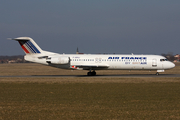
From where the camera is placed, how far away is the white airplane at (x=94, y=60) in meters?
38.7

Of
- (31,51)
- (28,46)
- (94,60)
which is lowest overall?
(94,60)

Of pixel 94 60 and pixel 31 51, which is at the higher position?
pixel 31 51

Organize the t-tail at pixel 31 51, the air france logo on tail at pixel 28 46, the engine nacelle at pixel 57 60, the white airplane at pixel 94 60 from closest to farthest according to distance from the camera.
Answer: the engine nacelle at pixel 57 60 → the white airplane at pixel 94 60 → the t-tail at pixel 31 51 → the air france logo on tail at pixel 28 46

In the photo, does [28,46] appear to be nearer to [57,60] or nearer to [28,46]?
[28,46]

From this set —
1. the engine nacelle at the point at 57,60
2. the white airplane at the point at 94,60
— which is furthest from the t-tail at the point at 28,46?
the engine nacelle at the point at 57,60

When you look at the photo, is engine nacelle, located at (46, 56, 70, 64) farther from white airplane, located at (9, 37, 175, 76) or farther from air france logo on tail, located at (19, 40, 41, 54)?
air france logo on tail, located at (19, 40, 41, 54)

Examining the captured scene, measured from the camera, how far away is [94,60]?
3931cm

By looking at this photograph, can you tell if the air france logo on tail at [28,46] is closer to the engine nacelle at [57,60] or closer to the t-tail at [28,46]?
the t-tail at [28,46]

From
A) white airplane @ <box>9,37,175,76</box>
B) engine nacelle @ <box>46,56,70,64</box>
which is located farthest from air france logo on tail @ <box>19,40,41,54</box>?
engine nacelle @ <box>46,56,70,64</box>

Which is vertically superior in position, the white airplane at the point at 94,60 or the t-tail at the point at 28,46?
the t-tail at the point at 28,46

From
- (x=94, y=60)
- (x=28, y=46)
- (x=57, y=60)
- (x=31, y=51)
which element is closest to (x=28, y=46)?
(x=28, y=46)
